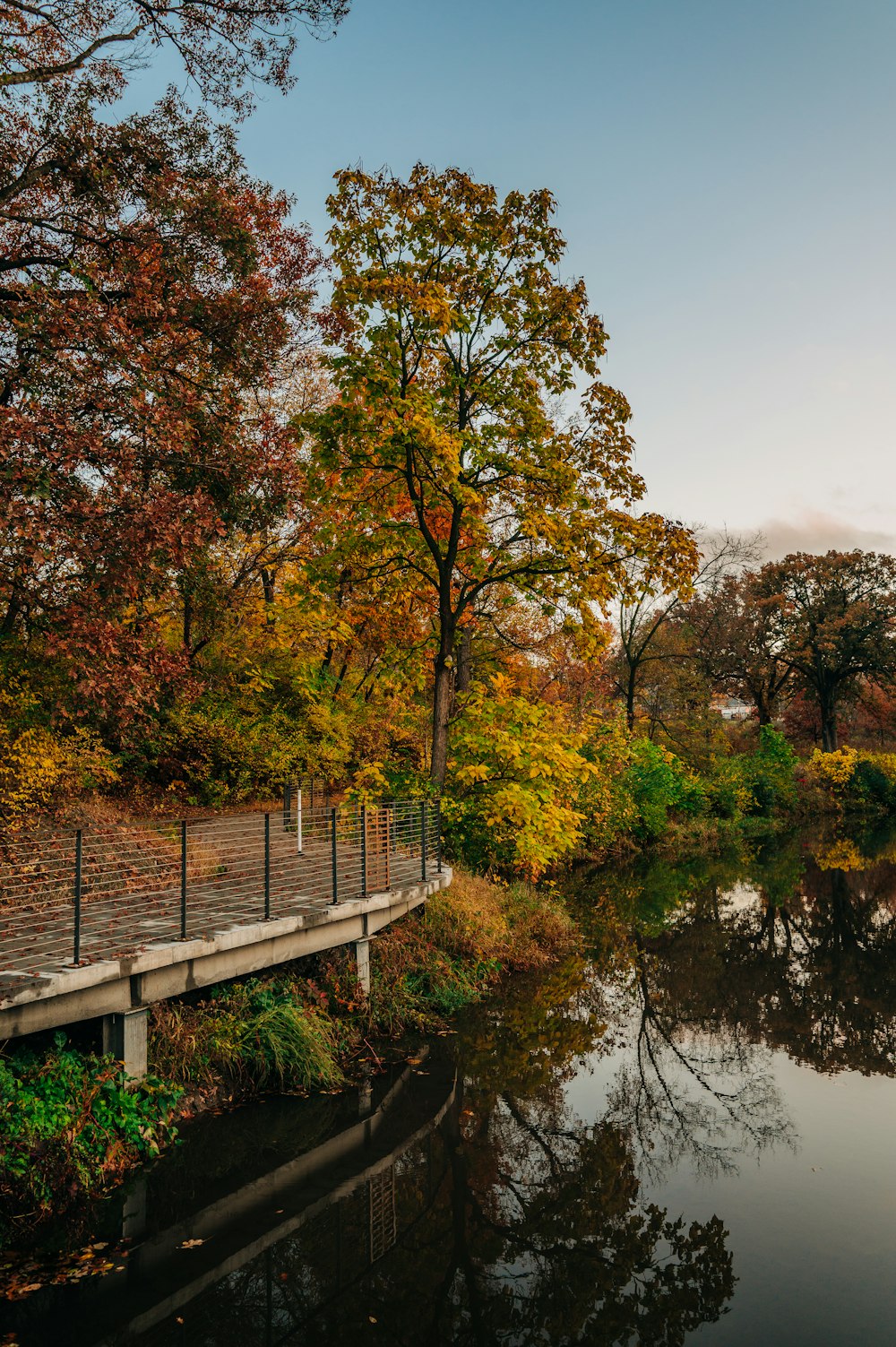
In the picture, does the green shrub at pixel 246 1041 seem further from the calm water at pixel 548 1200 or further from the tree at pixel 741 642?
the tree at pixel 741 642

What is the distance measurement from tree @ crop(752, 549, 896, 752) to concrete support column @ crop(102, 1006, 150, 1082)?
51177 mm

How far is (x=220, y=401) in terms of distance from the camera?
16469 mm

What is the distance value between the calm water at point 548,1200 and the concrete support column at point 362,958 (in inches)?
54.7

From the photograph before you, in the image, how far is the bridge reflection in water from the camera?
20.4 feet

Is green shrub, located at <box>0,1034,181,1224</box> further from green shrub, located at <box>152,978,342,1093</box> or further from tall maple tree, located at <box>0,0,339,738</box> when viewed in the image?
tall maple tree, located at <box>0,0,339,738</box>

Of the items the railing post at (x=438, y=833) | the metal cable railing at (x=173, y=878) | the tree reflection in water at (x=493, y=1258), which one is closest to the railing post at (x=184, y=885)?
the metal cable railing at (x=173, y=878)

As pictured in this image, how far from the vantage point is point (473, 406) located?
17.8 m

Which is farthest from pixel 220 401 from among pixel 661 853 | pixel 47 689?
pixel 661 853

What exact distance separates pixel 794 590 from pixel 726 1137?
50.0m

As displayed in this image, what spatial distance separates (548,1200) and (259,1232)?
104 inches

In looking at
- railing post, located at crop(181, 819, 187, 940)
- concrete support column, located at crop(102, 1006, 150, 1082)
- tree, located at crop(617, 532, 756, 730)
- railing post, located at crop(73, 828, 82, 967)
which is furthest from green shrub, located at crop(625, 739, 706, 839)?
railing post, located at crop(73, 828, 82, 967)

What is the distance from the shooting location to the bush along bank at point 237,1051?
748cm

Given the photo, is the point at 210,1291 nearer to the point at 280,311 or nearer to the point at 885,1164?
the point at 885,1164

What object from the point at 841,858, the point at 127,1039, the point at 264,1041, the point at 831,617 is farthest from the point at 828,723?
the point at 127,1039
